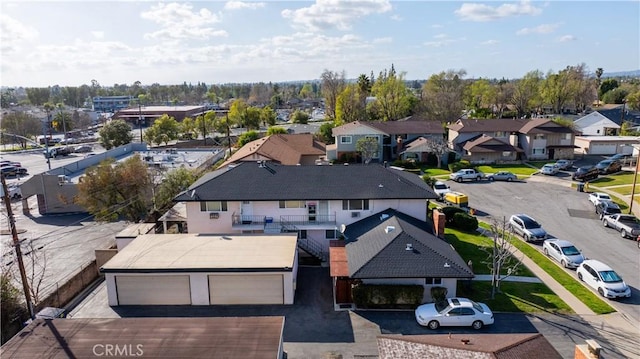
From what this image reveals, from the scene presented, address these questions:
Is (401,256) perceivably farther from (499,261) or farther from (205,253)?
(205,253)

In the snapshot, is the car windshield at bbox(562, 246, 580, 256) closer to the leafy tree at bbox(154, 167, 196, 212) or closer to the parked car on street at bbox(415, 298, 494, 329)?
the parked car on street at bbox(415, 298, 494, 329)

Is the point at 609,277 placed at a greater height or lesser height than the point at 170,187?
lesser

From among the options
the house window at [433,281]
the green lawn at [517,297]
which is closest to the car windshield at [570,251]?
the green lawn at [517,297]

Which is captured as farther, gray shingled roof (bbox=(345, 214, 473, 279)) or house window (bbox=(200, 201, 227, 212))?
house window (bbox=(200, 201, 227, 212))

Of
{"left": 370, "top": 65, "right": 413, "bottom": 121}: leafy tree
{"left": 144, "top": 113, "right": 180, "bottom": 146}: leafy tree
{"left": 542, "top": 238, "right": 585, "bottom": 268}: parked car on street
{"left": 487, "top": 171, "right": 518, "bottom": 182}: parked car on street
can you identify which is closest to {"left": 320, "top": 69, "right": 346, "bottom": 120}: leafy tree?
{"left": 370, "top": 65, "right": 413, "bottom": 121}: leafy tree

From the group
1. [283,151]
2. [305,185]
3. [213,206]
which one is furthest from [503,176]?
[213,206]

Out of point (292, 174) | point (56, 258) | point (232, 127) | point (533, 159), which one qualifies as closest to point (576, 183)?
point (533, 159)
